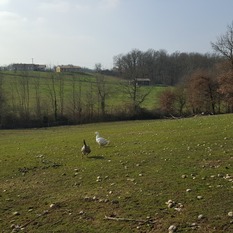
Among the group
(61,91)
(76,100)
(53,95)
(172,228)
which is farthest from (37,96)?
(172,228)

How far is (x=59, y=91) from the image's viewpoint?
113 meters

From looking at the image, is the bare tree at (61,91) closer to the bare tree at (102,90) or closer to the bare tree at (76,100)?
the bare tree at (76,100)

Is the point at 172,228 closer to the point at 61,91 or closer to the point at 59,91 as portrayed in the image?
the point at 61,91

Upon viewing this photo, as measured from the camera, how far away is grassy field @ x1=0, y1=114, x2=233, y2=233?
9.86 meters

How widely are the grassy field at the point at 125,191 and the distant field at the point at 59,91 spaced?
265 ft

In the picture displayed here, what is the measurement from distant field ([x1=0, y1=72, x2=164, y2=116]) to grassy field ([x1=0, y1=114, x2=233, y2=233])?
80626 millimetres

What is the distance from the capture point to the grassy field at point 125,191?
986 cm

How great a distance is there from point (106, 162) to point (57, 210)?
624cm

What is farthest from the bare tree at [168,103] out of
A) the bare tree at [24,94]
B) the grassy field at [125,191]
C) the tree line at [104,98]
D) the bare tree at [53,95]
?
the grassy field at [125,191]

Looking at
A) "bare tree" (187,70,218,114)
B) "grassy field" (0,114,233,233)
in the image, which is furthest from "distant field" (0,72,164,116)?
"grassy field" (0,114,233,233)

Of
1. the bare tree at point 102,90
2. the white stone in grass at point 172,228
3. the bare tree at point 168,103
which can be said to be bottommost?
the white stone in grass at point 172,228

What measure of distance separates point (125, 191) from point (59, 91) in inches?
4043

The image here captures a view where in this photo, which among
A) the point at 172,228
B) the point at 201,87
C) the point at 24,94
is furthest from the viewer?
the point at 24,94

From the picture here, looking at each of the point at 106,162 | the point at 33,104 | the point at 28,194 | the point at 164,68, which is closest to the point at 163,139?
the point at 106,162
